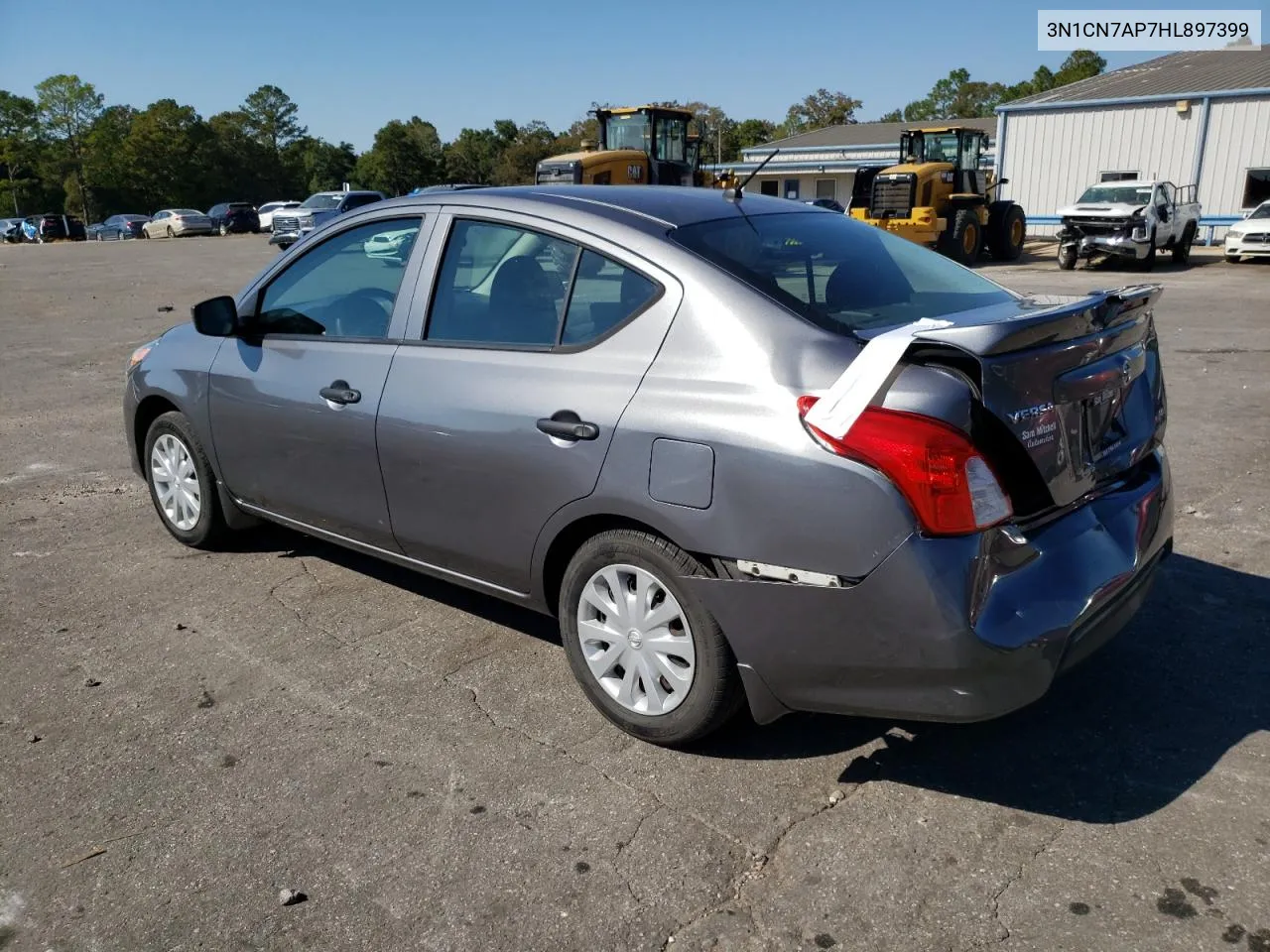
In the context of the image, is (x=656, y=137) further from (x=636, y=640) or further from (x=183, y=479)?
A: (x=636, y=640)

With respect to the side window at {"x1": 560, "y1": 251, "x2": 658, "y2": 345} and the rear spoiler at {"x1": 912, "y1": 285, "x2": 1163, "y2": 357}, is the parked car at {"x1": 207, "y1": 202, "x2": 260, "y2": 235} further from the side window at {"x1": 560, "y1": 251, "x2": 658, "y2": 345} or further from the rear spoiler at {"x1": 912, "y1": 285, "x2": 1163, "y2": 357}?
the rear spoiler at {"x1": 912, "y1": 285, "x2": 1163, "y2": 357}

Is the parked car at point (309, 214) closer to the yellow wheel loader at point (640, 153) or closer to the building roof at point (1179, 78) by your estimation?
the yellow wheel loader at point (640, 153)

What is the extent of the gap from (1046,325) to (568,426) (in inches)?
56.1

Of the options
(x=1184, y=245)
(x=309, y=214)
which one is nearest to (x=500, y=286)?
(x=1184, y=245)

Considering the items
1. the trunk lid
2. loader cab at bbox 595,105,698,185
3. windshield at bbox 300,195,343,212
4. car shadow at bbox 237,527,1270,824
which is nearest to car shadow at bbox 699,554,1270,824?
car shadow at bbox 237,527,1270,824

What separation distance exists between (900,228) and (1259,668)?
65.8 ft

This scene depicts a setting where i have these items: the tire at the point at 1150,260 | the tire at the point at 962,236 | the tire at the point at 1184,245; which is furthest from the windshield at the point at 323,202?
the tire at the point at 1184,245

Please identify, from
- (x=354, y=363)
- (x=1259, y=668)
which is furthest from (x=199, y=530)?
(x=1259, y=668)

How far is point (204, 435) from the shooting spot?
15.6ft

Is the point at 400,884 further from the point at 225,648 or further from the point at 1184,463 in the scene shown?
the point at 1184,463

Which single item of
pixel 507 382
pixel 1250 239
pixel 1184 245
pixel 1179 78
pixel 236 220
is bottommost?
pixel 1184 245

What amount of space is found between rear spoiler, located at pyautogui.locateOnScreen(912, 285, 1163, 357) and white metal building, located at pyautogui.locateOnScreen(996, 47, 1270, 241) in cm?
3234

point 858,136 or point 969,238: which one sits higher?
point 858,136

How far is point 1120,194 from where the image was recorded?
23.7 meters
